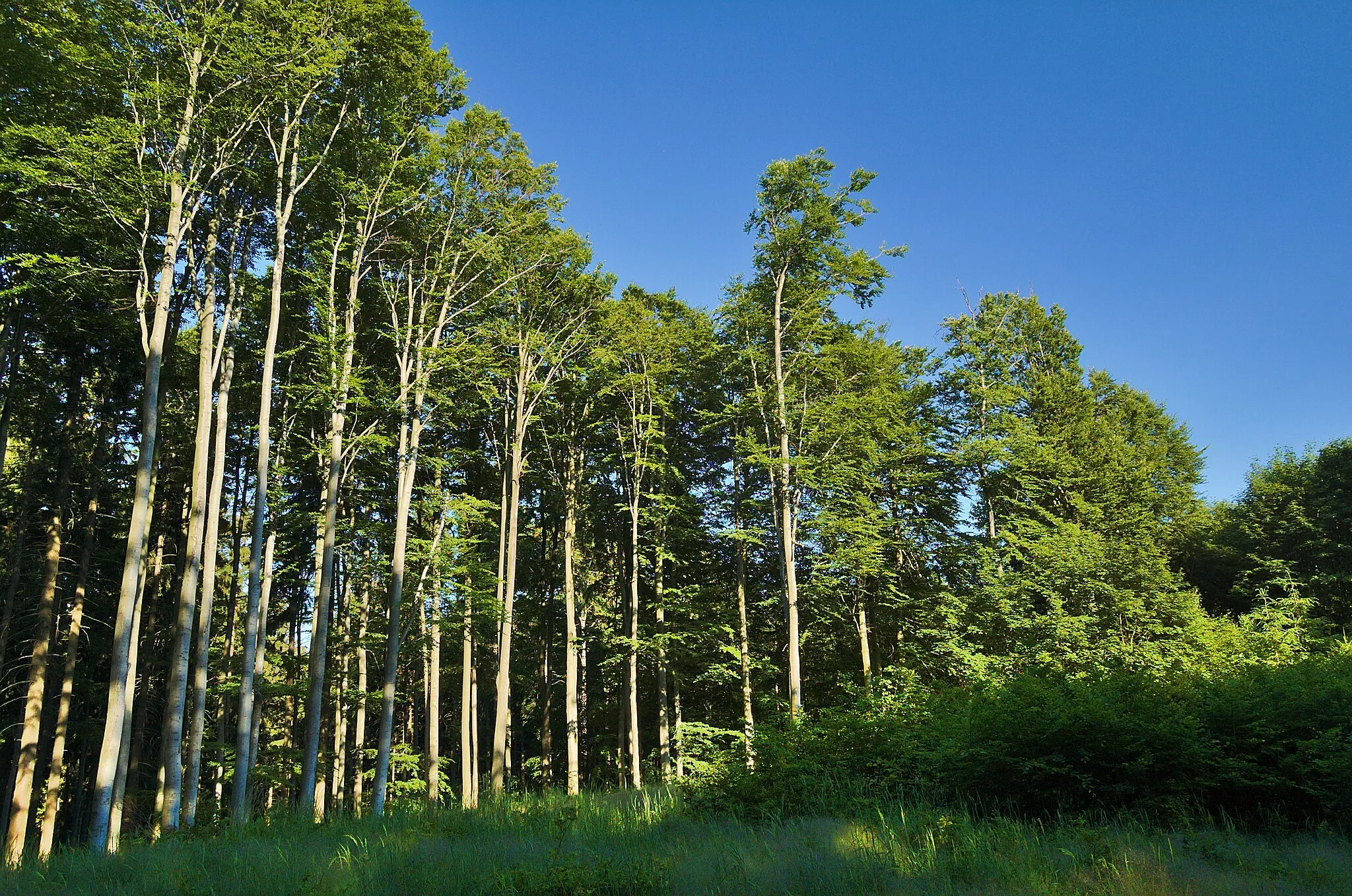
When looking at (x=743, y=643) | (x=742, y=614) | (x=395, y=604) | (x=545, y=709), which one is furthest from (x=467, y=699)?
(x=742, y=614)

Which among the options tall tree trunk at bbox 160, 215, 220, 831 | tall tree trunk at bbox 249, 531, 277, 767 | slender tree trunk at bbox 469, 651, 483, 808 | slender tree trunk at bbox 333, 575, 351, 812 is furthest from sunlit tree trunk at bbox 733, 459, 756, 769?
tall tree trunk at bbox 160, 215, 220, 831

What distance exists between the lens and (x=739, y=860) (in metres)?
5.72

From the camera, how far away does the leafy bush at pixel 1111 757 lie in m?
8.12

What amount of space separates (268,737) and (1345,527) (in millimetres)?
41923

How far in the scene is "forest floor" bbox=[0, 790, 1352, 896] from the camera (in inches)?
204

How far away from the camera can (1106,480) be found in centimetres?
2514

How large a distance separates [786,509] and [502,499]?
8.00 meters

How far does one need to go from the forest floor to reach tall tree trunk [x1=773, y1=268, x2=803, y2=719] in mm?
8996

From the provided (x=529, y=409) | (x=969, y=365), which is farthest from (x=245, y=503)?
(x=969, y=365)

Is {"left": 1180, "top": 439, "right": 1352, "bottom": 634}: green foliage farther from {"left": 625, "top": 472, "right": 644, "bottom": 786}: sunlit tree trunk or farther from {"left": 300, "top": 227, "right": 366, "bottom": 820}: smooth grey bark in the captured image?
{"left": 300, "top": 227, "right": 366, "bottom": 820}: smooth grey bark

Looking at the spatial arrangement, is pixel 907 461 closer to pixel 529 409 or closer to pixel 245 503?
pixel 529 409

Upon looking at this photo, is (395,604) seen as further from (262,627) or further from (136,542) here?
(136,542)

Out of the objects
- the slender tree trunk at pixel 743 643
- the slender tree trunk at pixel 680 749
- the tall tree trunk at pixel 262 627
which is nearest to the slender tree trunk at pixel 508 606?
the slender tree trunk at pixel 680 749

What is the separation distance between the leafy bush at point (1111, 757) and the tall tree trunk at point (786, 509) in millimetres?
7283
